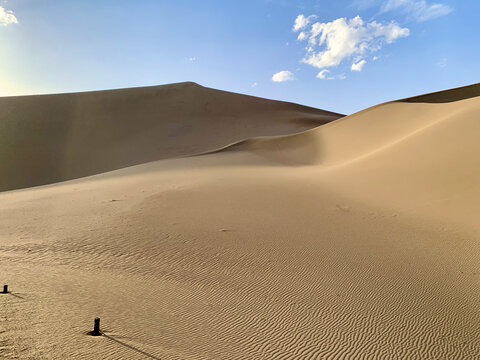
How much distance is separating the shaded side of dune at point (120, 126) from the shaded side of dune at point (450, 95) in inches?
346

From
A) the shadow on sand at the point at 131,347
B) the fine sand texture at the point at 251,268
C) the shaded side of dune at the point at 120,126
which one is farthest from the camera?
the shaded side of dune at the point at 120,126

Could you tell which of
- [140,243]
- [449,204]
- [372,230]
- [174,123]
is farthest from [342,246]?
[174,123]

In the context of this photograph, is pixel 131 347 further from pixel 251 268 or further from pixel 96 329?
pixel 251 268

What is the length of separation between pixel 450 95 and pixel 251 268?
2114cm

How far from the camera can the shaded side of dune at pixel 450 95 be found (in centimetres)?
2022

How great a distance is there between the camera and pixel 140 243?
522 centimetres

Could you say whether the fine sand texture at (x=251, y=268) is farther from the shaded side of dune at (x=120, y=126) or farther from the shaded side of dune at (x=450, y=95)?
the shaded side of dune at (x=120, y=126)

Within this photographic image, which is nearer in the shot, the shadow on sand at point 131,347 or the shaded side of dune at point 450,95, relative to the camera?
the shadow on sand at point 131,347

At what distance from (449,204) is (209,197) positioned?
5.33m

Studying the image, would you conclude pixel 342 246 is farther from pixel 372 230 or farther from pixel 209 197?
pixel 209 197

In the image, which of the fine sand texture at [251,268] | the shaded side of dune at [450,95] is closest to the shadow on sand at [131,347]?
the fine sand texture at [251,268]

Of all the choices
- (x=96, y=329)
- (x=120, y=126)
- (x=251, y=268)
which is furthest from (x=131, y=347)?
(x=120, y=126)

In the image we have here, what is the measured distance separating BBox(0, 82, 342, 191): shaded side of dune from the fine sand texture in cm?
1465

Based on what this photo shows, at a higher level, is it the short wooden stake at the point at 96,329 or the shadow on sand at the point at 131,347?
the short wooden stake at the point at 96,329
